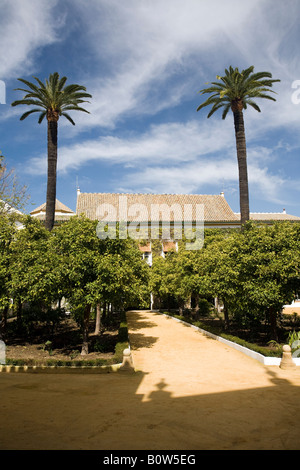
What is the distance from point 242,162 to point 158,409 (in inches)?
786

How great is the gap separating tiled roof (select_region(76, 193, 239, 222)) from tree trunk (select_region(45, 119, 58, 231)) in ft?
55.7

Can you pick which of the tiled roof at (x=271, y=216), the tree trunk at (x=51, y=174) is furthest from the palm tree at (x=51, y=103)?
the tiled roof at (x=271, y=216)

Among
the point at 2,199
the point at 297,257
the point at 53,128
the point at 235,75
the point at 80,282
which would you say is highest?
the point at 235,75

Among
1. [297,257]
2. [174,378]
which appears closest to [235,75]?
[297,257]

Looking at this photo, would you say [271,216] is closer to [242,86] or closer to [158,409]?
[242,86]

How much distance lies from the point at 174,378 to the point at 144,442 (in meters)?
5.38

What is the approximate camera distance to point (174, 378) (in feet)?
33.7

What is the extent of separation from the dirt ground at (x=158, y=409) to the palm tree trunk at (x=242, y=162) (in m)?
12.8

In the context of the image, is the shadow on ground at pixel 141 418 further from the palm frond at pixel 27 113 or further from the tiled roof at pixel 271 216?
the tiled roof at pixel 271 216

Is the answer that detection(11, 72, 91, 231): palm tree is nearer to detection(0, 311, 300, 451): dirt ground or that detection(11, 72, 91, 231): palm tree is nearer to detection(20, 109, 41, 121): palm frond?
detection(20, 109, 41, 121): palm frond

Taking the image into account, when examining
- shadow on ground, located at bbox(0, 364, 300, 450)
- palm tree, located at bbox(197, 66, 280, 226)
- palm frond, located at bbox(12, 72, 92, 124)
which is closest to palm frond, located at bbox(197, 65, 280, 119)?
palm tree, located at bbox(197, 66, 280, 226)

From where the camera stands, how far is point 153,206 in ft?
140

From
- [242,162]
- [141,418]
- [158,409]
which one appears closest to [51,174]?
[242,162]
